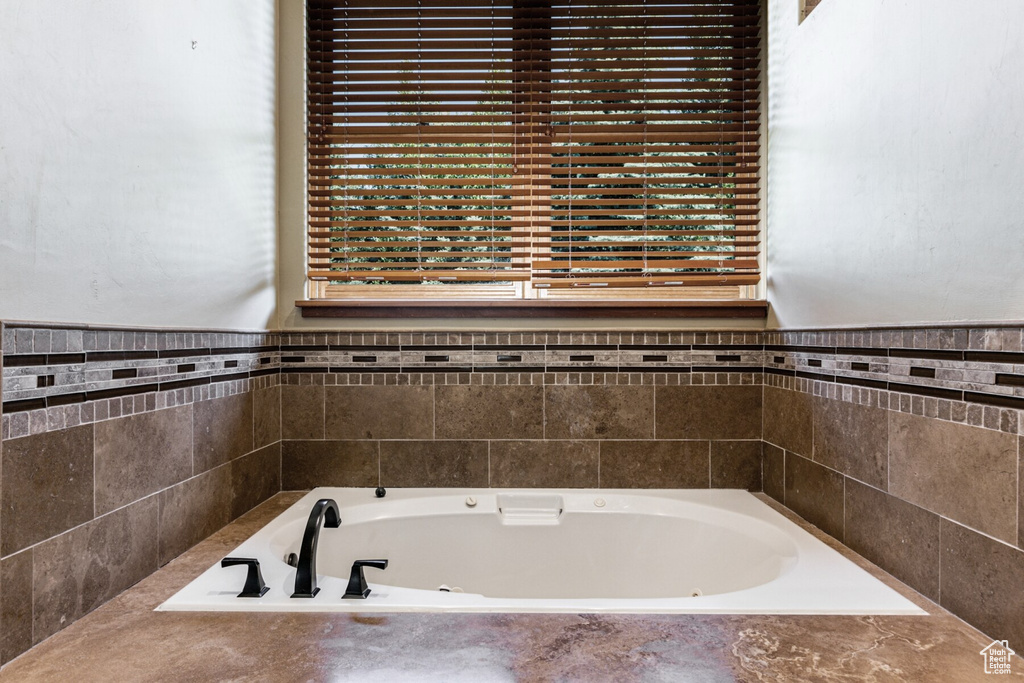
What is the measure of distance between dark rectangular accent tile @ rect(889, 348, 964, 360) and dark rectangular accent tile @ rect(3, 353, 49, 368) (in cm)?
181

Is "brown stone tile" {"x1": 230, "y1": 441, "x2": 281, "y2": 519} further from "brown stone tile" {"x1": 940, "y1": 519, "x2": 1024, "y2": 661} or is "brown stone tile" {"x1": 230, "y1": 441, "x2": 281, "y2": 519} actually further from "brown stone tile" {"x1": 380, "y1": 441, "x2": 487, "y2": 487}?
"brown stone tile" {"x1": 940, "y1": 519, "x2": 1024, "y2": 661}

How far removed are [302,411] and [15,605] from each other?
1.22 m

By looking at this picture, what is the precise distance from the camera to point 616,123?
227 cm

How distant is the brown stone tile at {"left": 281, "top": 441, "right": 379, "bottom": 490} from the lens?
2.27 meters

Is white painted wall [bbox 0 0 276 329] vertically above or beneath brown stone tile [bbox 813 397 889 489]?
above

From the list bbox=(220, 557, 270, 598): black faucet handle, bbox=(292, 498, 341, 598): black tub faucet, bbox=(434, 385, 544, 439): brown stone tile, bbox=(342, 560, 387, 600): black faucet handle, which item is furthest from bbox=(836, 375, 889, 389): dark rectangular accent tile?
bbox=(220, 557, 270, 598): black faucet handle

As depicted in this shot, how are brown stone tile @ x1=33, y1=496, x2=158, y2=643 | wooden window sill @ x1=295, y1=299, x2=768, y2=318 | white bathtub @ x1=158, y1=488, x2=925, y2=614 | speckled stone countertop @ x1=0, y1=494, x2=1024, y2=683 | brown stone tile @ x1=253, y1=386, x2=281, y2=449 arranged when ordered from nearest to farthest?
1. speckled stone countertop @ x1=0, y1=494, x2=1024, y2=683
2. brown stone tile @ x1=33, y1=496, x2=158, y2=643
3. white bathtub @ x1=158, y1=488, x2=925, y2=614
4. brown stone tile @ x1=253, y1=386, x2=281, y2=449
5. wooden window sill @ x1=295, y1=299, x2=768, y2=318

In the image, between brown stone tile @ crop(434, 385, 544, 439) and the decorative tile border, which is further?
brown stone tile @ crop(434, 385, 544, 439)

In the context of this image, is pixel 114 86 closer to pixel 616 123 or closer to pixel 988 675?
pixel 616 123

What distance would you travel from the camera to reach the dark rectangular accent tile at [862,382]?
59.9 inches

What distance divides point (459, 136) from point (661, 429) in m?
1.33

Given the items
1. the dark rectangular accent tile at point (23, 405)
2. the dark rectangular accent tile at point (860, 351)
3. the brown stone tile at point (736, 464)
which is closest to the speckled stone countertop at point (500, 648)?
the dark rectangular accent tile at point (23, 405)

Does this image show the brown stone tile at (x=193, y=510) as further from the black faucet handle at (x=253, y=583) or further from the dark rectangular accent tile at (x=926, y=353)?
the dark rectangular accent tile at (x=926, y=353)

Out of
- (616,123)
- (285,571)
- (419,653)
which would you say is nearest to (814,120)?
(616,123)
